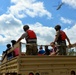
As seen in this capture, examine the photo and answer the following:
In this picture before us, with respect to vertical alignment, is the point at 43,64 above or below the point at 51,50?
below

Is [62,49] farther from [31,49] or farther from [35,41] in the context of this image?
[31,49]

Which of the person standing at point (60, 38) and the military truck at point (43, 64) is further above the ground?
the person standing at point (60, 38)

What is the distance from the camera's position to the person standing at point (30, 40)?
29.6 ft

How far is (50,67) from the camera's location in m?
8.40

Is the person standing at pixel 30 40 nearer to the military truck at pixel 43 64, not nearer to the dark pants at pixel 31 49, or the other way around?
the dark pants at pixel 31 49

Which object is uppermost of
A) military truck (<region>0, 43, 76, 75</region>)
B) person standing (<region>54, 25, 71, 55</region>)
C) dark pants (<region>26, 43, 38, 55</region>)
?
person standing (<region>54, 25, 71, 55</region>)

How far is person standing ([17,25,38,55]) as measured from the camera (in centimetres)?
902

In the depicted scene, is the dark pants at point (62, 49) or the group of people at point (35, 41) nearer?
the group of people at point (35, 41)

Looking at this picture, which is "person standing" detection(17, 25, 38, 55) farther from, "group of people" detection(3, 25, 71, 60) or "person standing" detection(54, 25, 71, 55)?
"person standing" detection(54, 25, 71, 55)

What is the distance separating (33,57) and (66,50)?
5.17ft

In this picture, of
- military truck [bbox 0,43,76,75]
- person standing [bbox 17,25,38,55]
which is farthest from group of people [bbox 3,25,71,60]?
military truck [bbox 0,43,76,75]

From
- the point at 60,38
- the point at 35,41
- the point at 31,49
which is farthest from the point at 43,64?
the point at 60,38

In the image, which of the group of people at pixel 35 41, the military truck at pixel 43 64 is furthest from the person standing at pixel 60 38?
the military truck at pixel 43 64

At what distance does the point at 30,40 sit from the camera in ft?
30.2
